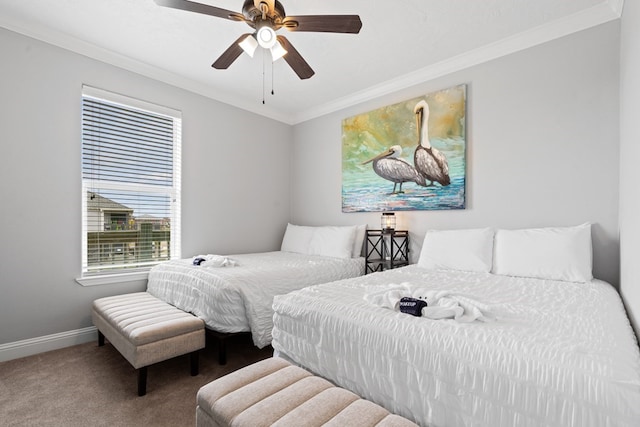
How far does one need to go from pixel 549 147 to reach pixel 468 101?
2.69 ft

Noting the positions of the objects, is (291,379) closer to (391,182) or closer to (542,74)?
(391,182)

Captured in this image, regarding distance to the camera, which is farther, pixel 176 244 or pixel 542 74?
pixel 176 244

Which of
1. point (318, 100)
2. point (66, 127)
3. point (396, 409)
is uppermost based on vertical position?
point (318, 100)

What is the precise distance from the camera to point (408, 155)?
327cm

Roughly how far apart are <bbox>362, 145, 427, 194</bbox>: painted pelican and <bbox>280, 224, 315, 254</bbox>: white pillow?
1150 mm

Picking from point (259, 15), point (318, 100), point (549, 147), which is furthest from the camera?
point (318, 100)

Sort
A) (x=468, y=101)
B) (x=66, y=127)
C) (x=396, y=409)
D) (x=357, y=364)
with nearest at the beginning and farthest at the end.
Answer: (x=396, y=409) < (x=357, y=364) < (x=66, y=127) < (x=468, y=101)

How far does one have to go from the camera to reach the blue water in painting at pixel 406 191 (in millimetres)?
2908

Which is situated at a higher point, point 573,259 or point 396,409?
point 573,259

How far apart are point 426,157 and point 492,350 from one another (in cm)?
240

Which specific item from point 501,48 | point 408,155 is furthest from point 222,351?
point 501,48

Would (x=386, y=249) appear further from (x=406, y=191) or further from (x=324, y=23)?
(x=324, y=23)

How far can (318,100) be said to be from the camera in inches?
155

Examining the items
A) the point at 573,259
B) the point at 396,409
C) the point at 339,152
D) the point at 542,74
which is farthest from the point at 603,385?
the point at 339,152
